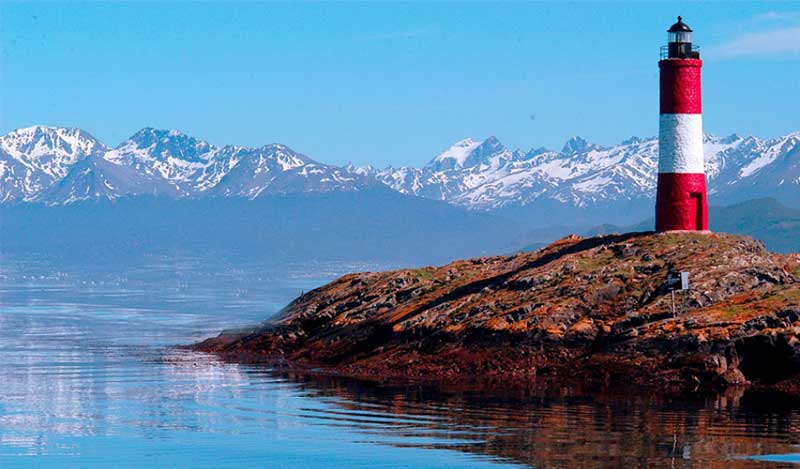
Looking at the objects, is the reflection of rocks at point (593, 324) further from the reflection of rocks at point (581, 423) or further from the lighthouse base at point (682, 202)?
the reflection of rocks at point (581, 423)

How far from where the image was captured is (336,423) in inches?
2040

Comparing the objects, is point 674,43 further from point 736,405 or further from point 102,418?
point 102,418

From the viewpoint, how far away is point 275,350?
85.3m

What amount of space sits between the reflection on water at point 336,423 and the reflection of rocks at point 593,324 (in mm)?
4816

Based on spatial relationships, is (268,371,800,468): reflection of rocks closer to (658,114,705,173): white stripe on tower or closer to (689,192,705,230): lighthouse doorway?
(689,192,705,230): lighthouse doorway

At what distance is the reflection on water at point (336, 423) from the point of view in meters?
44.5

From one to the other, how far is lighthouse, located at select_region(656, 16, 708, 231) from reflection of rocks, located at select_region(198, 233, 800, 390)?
1753 mm

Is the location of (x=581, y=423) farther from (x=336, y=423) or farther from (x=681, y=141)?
(x=681, y=141)

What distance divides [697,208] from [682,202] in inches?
43.5

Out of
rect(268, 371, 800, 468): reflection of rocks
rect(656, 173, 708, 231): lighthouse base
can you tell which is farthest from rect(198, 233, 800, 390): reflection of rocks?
rect(268, 371, 800, 468): reflection of rocks

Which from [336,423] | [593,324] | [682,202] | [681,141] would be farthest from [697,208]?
[336,423]

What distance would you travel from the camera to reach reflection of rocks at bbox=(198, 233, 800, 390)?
215 ft

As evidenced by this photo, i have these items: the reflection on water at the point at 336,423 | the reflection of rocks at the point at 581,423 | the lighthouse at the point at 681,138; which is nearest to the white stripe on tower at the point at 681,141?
the lighthouse at the point at 681,138

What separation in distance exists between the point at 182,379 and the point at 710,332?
2508 centimetres
